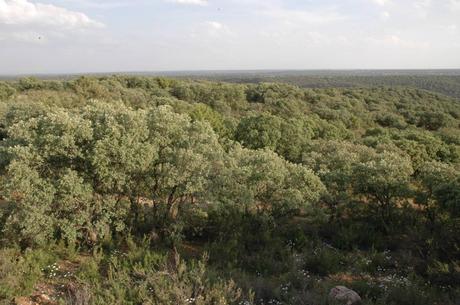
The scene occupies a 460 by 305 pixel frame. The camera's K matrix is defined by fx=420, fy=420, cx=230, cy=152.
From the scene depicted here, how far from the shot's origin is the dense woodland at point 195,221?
965 cm

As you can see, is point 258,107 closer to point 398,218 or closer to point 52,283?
point 398,218

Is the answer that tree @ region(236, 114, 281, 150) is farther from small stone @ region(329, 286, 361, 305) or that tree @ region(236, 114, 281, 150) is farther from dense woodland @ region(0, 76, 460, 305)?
small stone @ region(329, 286, 361, 305)

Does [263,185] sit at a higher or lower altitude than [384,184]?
higher

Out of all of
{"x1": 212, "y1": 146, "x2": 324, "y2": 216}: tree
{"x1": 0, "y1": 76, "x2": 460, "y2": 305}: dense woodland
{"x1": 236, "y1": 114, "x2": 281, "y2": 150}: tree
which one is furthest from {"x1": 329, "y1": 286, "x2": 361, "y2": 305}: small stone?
{"x1": 236, "y1": 114, "x2": 281, "y2": 150}: tree

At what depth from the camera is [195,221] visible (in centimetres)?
1382

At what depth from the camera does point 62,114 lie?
37.9 ft

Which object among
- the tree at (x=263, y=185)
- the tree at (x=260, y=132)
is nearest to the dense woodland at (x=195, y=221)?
the tree at (x=263, y=185)

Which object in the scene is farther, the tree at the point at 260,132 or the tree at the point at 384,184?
the tree at the point at 260,132

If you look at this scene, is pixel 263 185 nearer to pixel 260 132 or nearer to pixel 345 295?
pixel 345 295

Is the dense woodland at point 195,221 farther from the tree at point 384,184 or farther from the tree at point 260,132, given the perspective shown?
the tree at point 260,132

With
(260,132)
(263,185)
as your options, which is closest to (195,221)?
(263,185)

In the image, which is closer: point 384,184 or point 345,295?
point 345,295

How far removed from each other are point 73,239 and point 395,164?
1115 centimetres

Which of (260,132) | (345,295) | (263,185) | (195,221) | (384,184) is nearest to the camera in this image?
(345,295)
